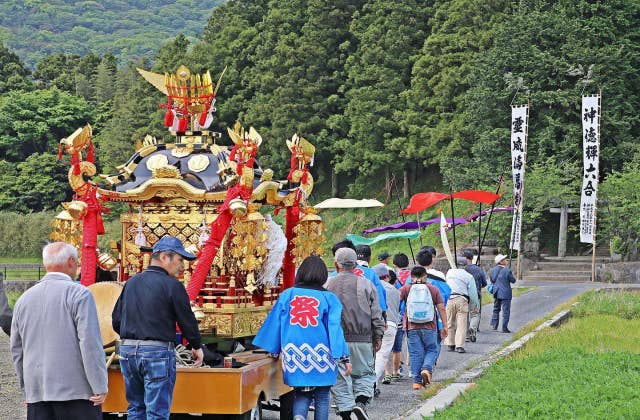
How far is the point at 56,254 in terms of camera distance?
6.84m

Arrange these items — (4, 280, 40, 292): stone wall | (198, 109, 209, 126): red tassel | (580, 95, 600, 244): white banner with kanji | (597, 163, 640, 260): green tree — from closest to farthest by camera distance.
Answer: (198, 109, 209, 126): red tassel
(4, 280, 40, 292): stone wall
(580, 95, 600, 244): white banner with kanji
(597, 163, 640, 260): green tree

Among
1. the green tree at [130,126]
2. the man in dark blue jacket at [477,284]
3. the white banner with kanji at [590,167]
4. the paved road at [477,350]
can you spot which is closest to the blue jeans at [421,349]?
the paved road at [477,350]

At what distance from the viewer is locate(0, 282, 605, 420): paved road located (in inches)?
471

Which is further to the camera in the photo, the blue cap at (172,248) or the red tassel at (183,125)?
the red tassel at (183,125)

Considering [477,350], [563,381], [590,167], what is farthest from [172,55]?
[563,381]

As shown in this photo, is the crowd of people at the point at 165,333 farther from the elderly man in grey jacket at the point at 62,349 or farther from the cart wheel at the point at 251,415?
the cart wheel at the point at 251,415

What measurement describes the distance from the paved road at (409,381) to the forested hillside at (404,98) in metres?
13.2

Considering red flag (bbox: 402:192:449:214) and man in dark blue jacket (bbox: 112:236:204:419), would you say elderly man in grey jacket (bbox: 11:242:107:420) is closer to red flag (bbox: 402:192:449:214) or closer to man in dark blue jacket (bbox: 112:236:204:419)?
man in dark blue jacket (bbox: 112:236:204:419)

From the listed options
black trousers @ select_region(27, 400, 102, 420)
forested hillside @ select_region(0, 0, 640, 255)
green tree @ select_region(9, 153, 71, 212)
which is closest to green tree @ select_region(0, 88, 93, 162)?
forested hillside @ select_region(0, 0, 640, 255)

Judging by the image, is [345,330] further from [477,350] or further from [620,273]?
[620,273]

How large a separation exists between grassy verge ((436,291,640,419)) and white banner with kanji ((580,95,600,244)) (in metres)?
19.3

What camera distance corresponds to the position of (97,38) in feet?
541

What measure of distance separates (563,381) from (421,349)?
→ 1939mm

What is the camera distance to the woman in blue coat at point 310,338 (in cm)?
905
